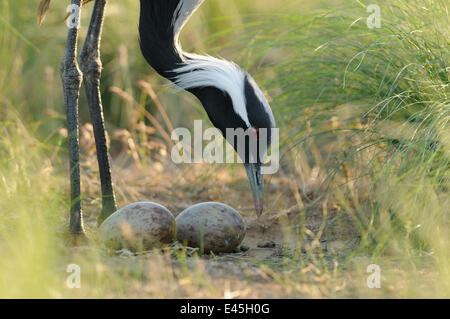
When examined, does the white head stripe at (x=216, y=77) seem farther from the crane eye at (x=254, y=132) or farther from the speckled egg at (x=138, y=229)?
the speckled egg at (x=138, y=229)

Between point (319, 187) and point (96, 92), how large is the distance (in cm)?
159

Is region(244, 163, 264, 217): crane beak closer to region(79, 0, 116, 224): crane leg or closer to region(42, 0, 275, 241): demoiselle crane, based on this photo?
region(42, 0, 275, 241): demoiselle crane

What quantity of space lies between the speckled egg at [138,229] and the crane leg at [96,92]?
588 mm

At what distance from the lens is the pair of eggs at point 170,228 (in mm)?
3328

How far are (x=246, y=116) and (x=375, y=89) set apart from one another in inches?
39.9

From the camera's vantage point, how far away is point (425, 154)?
3293 millimetres

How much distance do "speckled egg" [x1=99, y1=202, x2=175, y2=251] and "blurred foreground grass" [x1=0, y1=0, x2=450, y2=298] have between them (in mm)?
99

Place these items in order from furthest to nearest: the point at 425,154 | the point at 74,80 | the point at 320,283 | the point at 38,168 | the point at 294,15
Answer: the point at 38,168 < the point at 294,15 < the point at 74,80 < the point at 425,154 < the point at 320,283

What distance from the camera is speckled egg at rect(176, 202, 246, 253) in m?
3.44

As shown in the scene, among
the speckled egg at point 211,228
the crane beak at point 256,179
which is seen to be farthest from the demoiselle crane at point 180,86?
the speckled egg at point 211,228

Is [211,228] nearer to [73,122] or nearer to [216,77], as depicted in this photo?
[216,77]
